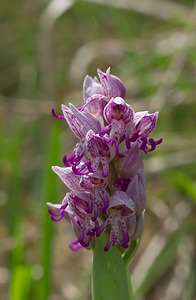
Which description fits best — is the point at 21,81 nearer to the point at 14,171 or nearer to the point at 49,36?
the point at 49,36

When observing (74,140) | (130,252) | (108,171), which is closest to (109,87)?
(108,171)

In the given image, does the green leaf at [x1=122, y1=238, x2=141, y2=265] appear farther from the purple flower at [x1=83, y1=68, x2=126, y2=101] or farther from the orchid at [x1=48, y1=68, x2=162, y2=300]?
the purple flower at [x1=83, y1=68, x2=126, y2=101]

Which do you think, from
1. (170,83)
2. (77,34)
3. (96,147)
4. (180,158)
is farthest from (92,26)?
(96,147)

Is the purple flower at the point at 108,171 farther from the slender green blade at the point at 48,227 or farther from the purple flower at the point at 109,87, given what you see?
Answer: the slender green blade at the point at 48,227

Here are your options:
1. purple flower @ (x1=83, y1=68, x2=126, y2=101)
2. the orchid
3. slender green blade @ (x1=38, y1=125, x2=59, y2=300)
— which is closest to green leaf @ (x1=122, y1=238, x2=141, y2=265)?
the orchid

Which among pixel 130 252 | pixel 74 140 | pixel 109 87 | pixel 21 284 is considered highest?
pixel 74 140

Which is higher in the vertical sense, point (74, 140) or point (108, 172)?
point (74, 140)

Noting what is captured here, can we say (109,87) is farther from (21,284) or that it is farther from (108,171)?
(21,284)
